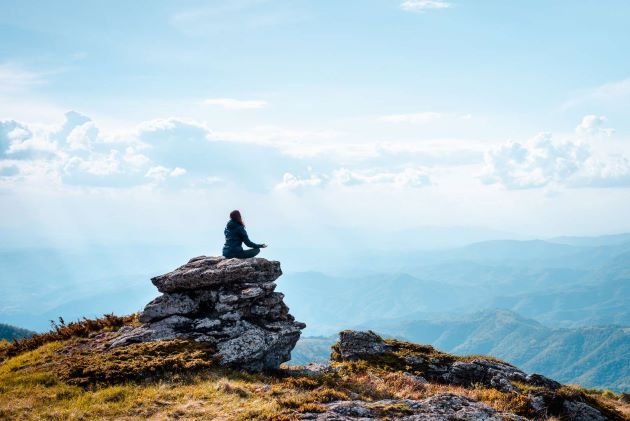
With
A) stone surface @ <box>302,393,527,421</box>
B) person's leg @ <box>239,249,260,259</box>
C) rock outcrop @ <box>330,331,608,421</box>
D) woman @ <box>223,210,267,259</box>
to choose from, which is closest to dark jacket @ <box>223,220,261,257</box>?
woman @ <box>223,210,267,259</box>

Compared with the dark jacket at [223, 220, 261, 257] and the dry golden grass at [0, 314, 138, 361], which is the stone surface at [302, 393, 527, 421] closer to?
the dark jacket at [223, 220, 261, 257]

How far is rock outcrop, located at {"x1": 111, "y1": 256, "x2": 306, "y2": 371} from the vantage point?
2086 cm

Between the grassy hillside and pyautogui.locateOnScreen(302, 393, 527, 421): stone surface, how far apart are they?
192 mm

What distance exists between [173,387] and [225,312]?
5938 millimetres

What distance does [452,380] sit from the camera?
22625 millimetres

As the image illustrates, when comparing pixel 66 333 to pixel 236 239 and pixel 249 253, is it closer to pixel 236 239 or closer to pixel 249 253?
pixel 236 239

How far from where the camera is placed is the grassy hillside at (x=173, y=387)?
14.5 m

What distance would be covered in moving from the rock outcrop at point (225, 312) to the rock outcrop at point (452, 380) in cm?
402

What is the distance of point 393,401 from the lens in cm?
1568

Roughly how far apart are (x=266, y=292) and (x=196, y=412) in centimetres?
938

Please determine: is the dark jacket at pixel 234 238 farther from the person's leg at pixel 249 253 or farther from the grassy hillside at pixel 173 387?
the grassy hillside at pixel 173 387

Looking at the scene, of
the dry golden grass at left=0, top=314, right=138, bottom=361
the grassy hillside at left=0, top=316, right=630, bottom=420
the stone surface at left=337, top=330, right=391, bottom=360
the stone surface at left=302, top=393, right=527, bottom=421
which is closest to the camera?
the stone surface at left=302, top=393, right=527, bottom=421

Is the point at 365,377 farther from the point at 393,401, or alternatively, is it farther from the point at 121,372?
the point at 121,372

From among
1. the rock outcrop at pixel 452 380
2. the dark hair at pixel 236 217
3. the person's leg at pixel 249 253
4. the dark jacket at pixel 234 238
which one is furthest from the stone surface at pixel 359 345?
the dark hair at pixel 236 217
